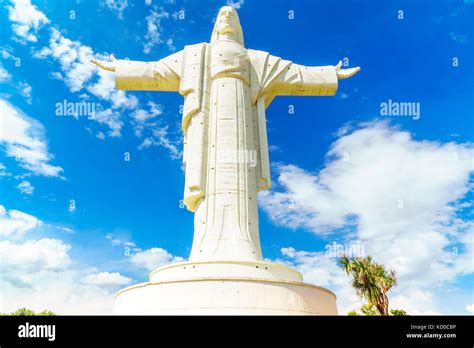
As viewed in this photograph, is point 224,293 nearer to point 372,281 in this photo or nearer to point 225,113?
point 225,113

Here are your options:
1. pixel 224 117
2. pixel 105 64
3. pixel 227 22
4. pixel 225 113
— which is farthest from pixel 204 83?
pixel 105 64

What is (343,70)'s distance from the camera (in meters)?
14.9

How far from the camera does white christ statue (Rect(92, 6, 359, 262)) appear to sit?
38.0 feet

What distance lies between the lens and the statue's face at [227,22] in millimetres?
14945

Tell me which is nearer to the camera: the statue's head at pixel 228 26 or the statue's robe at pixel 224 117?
the statue's robe at pixel 224 117

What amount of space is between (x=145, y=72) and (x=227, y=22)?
12.3 feet

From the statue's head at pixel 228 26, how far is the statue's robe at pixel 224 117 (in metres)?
0.76

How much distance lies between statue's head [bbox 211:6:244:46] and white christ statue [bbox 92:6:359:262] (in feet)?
0.12

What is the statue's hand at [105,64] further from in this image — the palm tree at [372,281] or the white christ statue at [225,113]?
the palm tree at [372,281]

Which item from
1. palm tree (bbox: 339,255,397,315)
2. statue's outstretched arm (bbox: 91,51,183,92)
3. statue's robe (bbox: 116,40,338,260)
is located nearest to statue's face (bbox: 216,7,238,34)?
statue's robe (bbox: 116,40,338,260)
